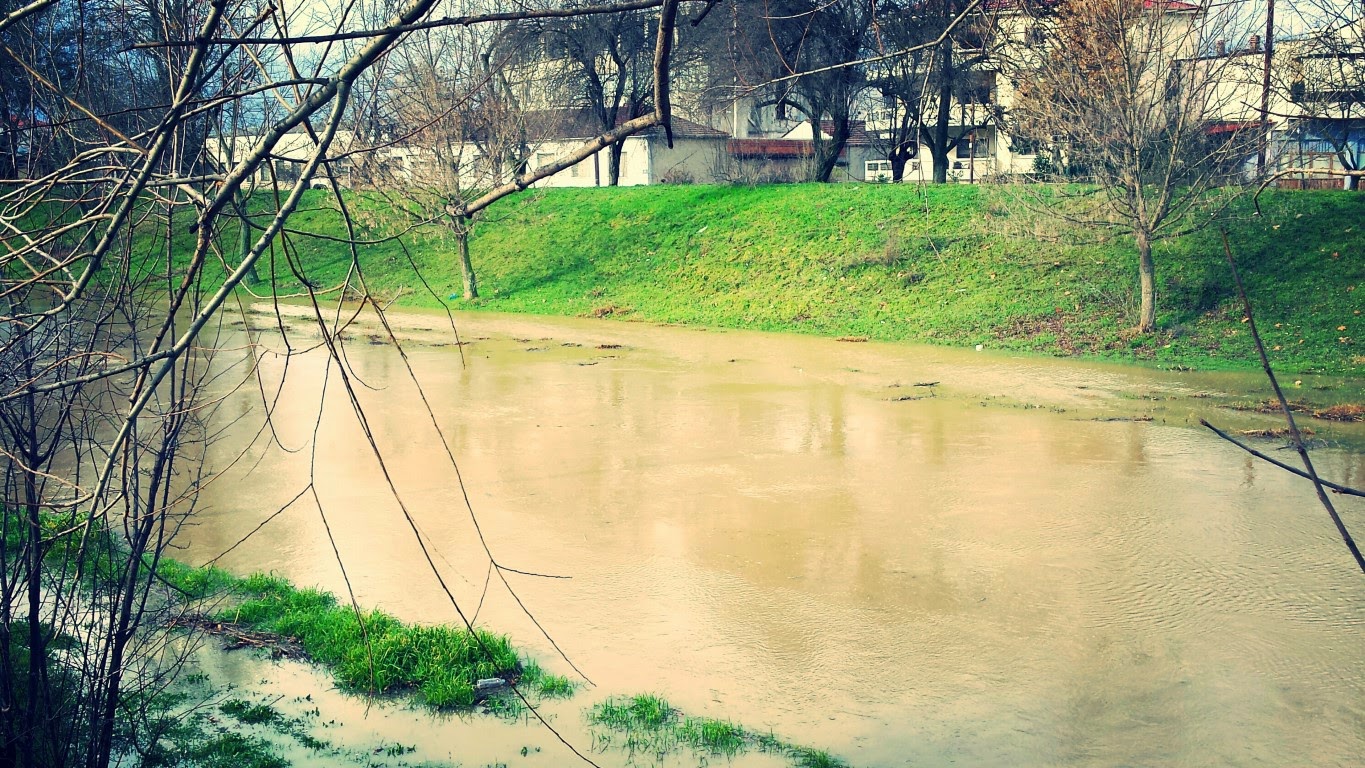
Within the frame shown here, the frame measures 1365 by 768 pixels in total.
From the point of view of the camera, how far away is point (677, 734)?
5703 mm

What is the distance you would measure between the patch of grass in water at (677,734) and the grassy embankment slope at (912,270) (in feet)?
47.6

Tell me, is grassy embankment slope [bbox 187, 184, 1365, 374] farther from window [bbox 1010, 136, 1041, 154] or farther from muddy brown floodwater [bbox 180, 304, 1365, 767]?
muddy brown floodwater [bbox 180, 304, 1365, 767]

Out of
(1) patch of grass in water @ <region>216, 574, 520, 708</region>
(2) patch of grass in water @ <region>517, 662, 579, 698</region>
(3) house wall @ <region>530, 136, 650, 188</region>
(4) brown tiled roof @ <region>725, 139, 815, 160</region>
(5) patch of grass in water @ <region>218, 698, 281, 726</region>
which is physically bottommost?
(2) patch of grass in water @ <region>517, 662, 579, 698</region>

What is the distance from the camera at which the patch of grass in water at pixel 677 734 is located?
5523mm

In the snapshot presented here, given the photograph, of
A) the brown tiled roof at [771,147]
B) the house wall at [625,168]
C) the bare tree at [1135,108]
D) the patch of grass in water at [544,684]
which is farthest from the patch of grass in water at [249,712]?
the brown tiled roof at [771,147]

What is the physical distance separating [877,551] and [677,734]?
363 centimetres

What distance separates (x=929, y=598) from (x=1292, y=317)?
46.9 feet

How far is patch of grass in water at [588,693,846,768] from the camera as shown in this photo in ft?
18.1

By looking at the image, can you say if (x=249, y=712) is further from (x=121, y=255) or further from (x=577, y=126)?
(x=577, y=126)

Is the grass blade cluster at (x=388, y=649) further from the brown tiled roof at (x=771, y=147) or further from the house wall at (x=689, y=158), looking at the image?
the brown tiled roof at (x=771, y=147)

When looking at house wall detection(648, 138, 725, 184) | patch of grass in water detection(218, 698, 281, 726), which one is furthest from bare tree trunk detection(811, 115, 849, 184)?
patch of grass in water detection(218, 698, 281, 726)

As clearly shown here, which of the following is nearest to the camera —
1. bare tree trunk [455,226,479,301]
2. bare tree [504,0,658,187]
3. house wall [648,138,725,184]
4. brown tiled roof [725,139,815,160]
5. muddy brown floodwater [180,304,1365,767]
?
muddy brown floodwater [180,304,1365,767]

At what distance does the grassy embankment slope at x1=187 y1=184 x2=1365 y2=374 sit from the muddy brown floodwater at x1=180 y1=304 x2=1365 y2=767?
3453 millimetres

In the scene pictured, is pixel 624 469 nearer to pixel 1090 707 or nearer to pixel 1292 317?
pixel 1090 707
